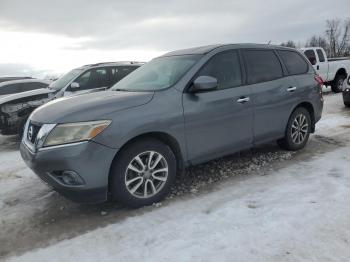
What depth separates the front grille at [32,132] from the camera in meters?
4.49

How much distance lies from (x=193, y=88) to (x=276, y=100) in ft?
5.54

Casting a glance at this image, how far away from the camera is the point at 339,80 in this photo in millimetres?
17031

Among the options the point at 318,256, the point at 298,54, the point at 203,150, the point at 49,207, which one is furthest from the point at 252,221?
the point at 298,54

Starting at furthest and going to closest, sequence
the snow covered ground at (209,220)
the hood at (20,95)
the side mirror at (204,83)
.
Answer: the hood at (20,95), the side mirror at (204,83), the snow covered ground at (209,220)

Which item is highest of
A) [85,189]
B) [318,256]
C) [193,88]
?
[193,88]

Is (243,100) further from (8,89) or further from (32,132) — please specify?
(8,89)

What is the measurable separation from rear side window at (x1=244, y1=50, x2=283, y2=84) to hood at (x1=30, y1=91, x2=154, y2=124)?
174 centimetres

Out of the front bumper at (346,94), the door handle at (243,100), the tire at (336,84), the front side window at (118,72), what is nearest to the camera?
the door handle at (243,100)

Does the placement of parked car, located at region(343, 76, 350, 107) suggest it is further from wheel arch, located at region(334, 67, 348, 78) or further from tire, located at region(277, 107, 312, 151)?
wheel arch, located at region(334, 67, 348, 78)

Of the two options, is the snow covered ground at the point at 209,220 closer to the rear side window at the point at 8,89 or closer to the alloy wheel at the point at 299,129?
the alloy wheel at the point at 299,129

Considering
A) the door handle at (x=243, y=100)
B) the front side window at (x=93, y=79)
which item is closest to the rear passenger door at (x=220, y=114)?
the door handle at (x=243, y=100)

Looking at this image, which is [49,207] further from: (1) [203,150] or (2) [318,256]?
(2) [318,256]

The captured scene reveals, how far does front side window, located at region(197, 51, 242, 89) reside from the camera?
5.26 meters

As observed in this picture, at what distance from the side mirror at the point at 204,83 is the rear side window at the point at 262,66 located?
1.00 m
